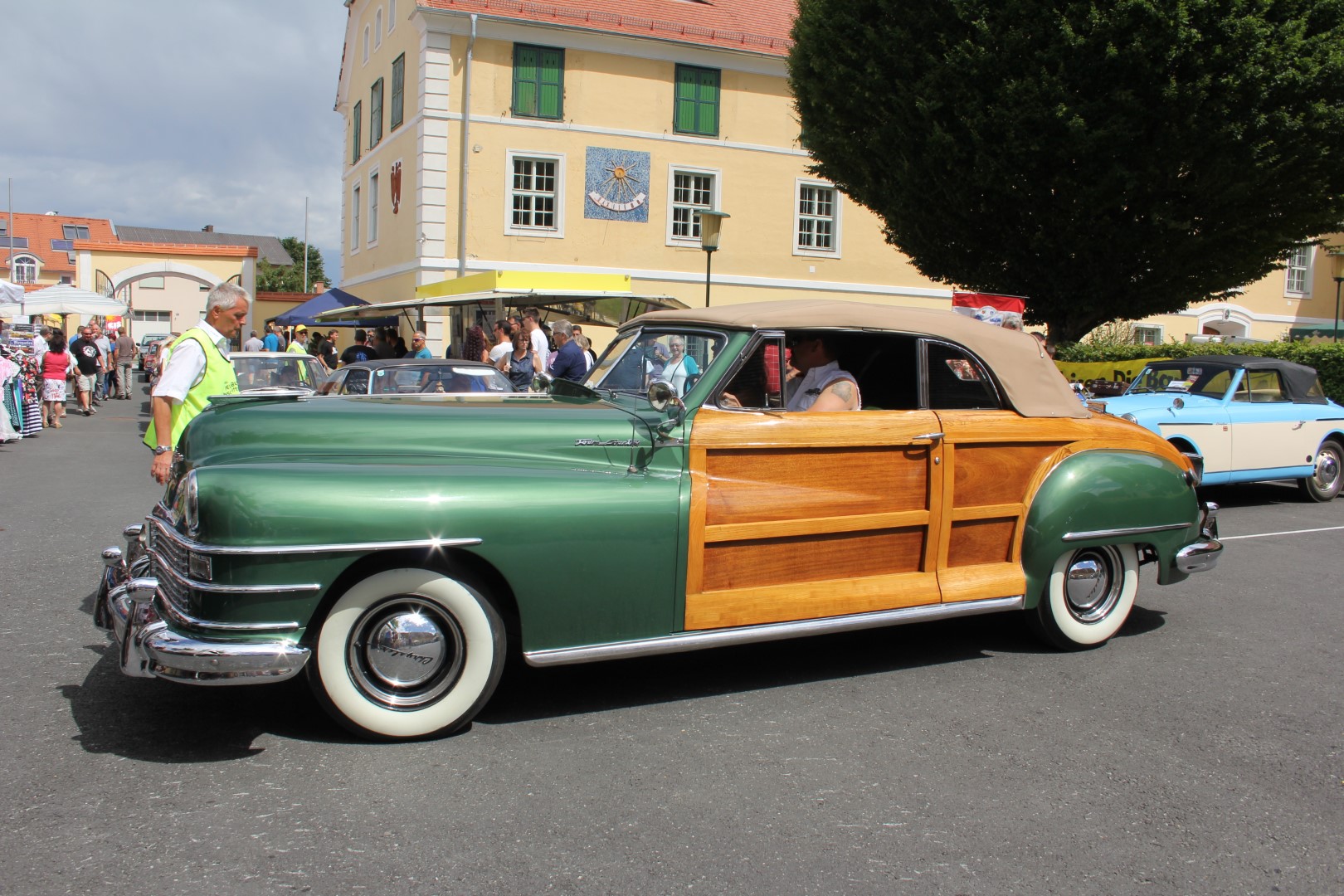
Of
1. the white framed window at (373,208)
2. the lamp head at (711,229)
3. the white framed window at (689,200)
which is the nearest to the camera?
the lamp head at (711,229)

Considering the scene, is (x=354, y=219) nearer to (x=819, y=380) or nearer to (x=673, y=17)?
(x=673, y=17)

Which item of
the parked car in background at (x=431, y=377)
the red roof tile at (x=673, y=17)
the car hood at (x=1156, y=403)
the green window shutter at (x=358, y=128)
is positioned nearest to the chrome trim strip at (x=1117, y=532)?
the car hood at (x=1156, y=403)

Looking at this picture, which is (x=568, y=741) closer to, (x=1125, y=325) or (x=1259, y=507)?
(x=1259, y=507)

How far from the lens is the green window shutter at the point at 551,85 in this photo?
25703 mm

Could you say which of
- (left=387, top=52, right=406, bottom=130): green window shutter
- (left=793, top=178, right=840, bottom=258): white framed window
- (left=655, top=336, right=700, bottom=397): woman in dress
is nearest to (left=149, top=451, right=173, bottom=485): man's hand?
(left=655, top=336, right=700, bottom=397): woman in dress

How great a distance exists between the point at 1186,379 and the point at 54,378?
58.2ft

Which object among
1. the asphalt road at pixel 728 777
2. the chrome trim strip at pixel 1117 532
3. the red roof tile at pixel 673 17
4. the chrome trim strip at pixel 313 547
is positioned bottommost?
the asphalt road at pixel 728 777

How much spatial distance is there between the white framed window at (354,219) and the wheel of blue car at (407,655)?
101 feet

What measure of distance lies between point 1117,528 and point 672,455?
2.45 meters

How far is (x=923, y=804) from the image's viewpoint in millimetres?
3508

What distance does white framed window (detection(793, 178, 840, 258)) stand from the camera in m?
28.4

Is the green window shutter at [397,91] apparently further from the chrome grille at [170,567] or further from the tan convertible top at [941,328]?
the chrome grille at [170,567]

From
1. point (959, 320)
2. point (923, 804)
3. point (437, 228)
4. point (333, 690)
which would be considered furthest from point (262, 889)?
point (437, 228)

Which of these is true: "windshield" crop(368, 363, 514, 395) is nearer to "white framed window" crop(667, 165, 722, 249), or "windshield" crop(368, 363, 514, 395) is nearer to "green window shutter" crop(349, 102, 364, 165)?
"white framed window" crop(667, 165, 722, 249)
